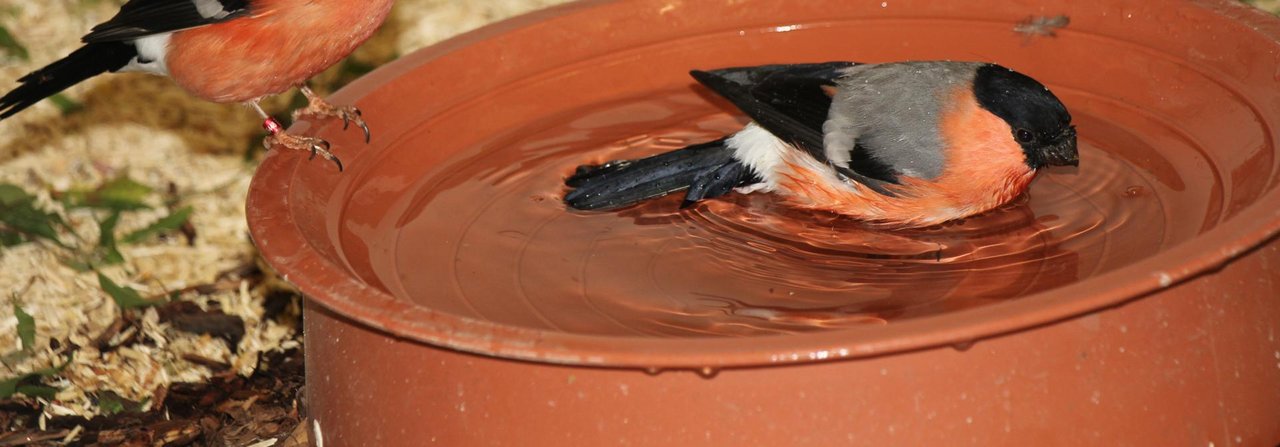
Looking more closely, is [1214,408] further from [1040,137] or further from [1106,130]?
[1106,130]

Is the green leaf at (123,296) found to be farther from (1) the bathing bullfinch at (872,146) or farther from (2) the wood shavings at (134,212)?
(1) the bathing bullfinch at (872,146)

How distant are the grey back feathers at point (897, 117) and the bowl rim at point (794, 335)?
0.96m

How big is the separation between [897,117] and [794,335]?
1328 millimetres

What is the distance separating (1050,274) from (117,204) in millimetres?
3642

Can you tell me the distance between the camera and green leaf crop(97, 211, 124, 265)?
4934 mm

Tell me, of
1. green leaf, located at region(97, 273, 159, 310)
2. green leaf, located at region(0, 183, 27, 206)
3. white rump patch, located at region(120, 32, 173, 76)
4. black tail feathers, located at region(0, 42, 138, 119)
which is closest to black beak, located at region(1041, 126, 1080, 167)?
white rump patch, located at region(120, 32, 173, 76)

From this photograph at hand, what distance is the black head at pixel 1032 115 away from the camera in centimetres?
350

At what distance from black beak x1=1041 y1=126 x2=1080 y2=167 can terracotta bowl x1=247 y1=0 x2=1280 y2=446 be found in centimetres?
22

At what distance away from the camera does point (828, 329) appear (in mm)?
2748

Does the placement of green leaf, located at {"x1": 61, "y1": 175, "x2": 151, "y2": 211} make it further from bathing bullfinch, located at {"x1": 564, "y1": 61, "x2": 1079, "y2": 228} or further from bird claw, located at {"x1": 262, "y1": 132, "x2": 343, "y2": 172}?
bathing bullfinch, located at {"x1": 564, "y1": 61, "x2": 1079, "y2": 228}

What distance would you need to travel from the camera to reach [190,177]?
18.4ft

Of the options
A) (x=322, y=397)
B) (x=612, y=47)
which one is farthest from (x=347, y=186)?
(x=612, y=47)

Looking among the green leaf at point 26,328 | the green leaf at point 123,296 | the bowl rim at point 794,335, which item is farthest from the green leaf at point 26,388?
the bowl rim at point 794,335

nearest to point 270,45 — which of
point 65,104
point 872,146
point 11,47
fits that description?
point 872,146
